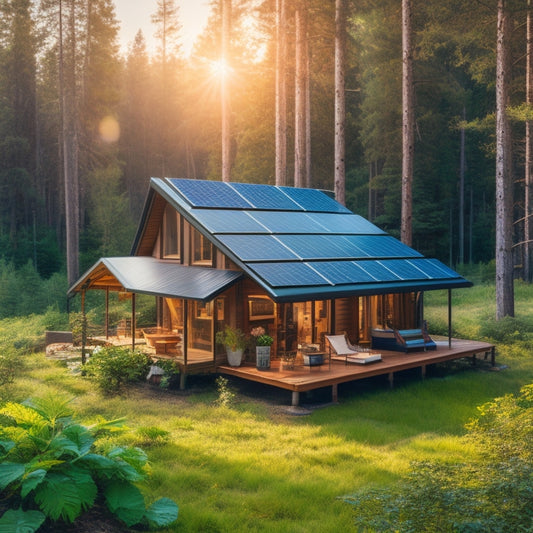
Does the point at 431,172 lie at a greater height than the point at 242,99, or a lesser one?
lesser

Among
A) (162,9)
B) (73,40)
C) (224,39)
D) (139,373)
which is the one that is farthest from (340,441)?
(162,9)

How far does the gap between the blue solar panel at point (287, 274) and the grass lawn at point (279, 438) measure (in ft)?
8.29

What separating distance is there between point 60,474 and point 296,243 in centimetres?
1021

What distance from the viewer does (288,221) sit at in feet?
53.7

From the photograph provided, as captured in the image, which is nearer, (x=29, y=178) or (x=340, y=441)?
(x=340, y=441)

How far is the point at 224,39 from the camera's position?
985 inches

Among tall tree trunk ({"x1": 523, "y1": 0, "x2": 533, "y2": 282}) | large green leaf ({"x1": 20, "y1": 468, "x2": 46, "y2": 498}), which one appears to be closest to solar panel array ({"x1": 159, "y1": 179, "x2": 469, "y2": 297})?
tall tree trunk ({"x1": 523, "y1": 0, "x2": 533, "y2": 282})

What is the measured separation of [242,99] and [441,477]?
120 feet

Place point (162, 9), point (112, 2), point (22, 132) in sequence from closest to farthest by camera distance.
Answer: point (112, 2) → point (22, 132) → point (162, 9)

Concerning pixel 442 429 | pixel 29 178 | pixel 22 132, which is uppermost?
pixel 22 132

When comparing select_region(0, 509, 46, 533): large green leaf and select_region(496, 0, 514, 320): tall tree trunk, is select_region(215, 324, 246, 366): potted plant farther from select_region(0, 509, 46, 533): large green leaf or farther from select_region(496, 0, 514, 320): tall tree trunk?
select_region(496, 0, 514, 320): tall tree trunk

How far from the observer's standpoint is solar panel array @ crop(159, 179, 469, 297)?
13352mm

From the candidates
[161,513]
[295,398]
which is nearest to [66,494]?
[161,513]

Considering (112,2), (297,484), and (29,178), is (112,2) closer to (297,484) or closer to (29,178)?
(29,178)
